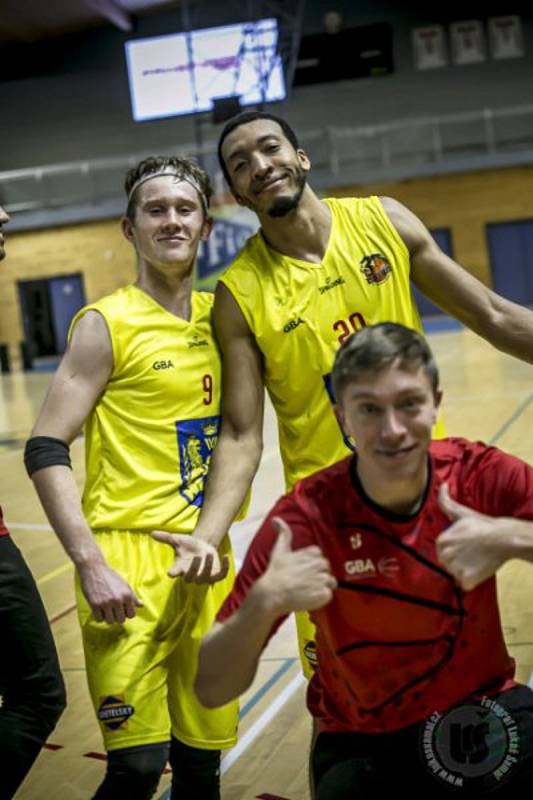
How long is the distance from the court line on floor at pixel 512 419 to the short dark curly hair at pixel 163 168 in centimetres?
639

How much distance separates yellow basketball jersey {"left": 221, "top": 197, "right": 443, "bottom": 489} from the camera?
3.26 m

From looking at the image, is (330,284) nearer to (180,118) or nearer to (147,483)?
(147,483)

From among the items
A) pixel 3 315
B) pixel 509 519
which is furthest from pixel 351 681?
pixel 3 315

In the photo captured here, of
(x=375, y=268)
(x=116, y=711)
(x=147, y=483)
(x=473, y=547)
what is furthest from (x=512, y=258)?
(x=473, y=547)

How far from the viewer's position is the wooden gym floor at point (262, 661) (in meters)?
3.97

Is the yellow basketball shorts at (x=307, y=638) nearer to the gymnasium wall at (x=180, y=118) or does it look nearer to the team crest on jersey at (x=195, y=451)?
the team crest on jersey at (x=195, y=451)

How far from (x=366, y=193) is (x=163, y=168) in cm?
2260

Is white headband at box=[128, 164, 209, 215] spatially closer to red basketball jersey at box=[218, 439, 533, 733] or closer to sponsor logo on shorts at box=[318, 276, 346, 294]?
sponsor logo on shorts at box=[318, 276, 346, 294]

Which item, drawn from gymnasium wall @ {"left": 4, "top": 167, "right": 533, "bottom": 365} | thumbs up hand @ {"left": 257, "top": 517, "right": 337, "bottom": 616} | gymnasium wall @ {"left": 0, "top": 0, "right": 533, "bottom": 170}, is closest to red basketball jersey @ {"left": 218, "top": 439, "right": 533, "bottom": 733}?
thumbs up hand @ {"left": 257, "top": 517, "right": 337, "bottom": 616}

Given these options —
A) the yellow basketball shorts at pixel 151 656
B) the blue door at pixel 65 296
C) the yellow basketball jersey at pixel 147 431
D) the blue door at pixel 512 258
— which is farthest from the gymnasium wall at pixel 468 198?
the yellow basketball shorts at pixel 151 656

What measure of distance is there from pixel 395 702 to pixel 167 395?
1.22m

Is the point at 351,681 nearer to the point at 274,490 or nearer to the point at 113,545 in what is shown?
the point at 113,545

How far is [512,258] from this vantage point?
2611 cm

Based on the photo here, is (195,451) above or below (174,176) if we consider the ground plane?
below
